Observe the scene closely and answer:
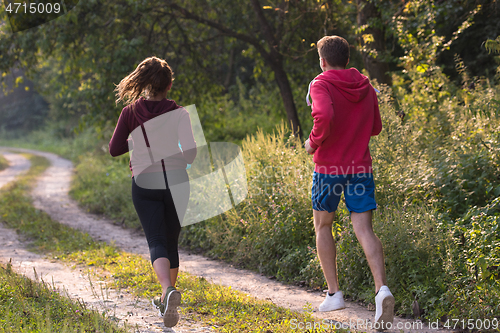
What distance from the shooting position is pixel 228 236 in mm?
6070

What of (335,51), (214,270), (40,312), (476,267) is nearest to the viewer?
(335,51)

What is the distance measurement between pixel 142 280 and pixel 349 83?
3218 millimetres

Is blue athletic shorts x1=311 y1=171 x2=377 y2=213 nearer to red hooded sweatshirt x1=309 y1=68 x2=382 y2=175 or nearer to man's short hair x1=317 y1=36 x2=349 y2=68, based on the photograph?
red hooded sweatshirt x1=309 y1=68 x2=382 y2=175

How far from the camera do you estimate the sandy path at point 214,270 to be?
375 cm

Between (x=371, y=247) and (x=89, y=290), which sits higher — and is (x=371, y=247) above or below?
above

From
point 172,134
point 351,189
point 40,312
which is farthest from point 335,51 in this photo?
point 40,312

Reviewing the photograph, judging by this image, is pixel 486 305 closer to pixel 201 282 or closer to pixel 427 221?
pixel 427 221

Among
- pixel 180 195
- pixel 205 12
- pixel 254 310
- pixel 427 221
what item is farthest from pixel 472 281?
pixel 205 12

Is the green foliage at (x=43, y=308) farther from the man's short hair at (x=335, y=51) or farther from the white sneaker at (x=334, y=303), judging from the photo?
the man's short hair at (x=335, y=51)

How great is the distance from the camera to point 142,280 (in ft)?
15.3

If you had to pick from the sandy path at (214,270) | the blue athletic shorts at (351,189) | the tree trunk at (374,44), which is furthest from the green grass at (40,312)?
the tree trunk at (374,44)

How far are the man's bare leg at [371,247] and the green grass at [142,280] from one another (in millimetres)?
824

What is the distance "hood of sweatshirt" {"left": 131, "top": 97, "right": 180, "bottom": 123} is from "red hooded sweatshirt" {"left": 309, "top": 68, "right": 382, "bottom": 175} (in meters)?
1.14

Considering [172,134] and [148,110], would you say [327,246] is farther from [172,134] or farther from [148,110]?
[148,110]
